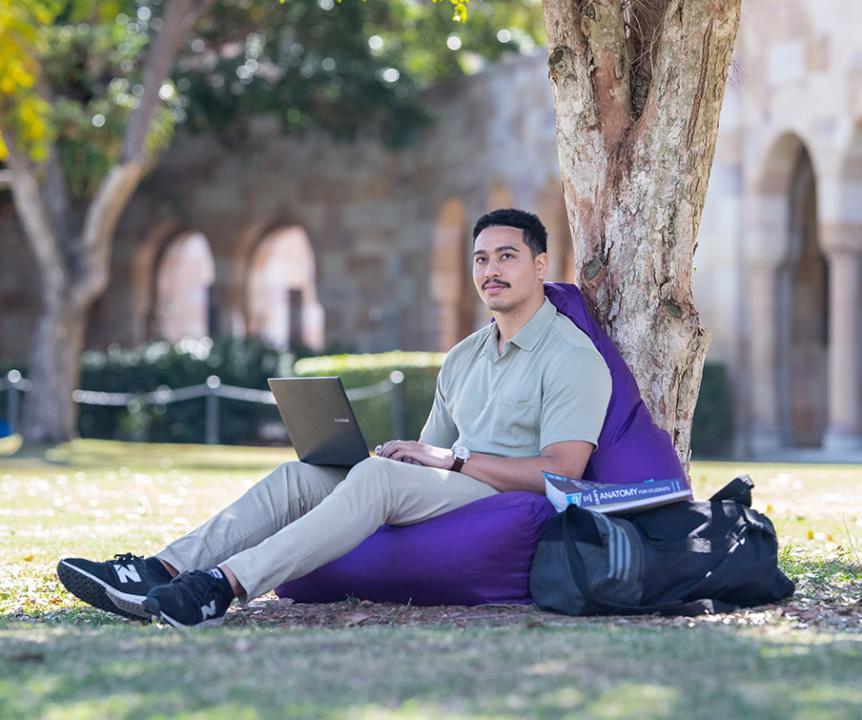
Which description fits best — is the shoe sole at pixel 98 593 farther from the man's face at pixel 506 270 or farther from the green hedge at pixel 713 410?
the green hedge at pixel 713 410

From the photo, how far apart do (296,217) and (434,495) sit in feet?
69.7

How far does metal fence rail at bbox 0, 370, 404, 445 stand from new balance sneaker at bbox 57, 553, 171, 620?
40.9 feet

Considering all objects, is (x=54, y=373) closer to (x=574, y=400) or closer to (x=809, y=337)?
(x=809, y=337)

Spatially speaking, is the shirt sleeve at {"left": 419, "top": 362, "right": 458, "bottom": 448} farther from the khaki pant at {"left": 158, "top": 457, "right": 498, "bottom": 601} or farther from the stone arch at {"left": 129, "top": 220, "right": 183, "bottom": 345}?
the stone arch at {"left": 129, "top": 220, "right": 183, "bottom": 345}

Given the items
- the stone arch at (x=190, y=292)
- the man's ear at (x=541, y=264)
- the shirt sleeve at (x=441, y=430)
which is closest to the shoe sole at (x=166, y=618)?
the shirt sleeve at (x=441, y=430)

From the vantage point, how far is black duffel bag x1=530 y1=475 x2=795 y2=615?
491 centimetres

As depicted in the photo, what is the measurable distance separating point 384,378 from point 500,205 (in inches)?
228

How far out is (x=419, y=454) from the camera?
17.8ft

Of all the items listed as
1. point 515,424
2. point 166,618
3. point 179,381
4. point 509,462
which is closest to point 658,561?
point 509,462

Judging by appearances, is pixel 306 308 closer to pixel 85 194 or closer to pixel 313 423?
pixel 85 194

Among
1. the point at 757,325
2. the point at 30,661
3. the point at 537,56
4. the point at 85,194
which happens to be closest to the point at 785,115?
the point at 757,325

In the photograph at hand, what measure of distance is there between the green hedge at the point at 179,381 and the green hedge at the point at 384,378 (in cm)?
255

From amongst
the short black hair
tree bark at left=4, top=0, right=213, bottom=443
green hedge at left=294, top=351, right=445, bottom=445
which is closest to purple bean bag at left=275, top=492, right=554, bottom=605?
the short black hair

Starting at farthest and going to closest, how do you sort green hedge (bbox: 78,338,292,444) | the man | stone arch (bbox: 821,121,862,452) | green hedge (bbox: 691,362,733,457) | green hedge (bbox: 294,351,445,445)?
green hedge (bbox: 78,338,292,444), green hedge (bbox: 691,362,733,457), green hedge (bbox: 294,351,445,445), stone arch (bbox: 821,121,862,452), the man
